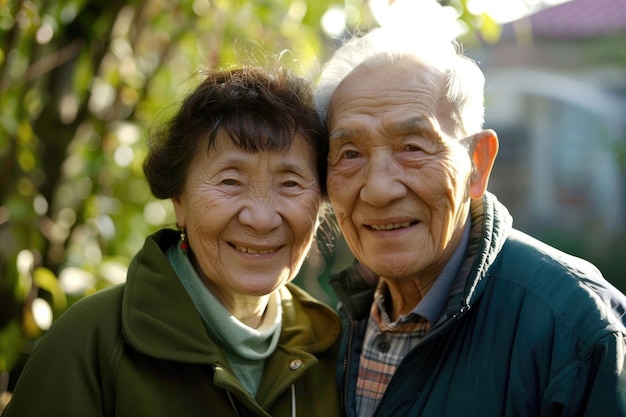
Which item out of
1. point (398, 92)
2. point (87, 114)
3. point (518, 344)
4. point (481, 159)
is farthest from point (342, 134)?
point (87, 114)

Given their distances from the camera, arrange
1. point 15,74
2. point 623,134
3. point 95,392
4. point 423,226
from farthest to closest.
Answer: point 623,134 < point 15,74 < point 423,226 < point 95,392

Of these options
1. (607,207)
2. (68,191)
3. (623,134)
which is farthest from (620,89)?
(68,191)

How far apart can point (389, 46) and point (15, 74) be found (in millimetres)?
1751

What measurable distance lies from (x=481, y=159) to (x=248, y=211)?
0.73m

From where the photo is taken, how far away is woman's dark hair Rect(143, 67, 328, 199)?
7.92 feet

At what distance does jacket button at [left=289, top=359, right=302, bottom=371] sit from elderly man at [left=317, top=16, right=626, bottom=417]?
6.4 inches

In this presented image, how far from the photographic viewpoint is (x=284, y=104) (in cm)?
250

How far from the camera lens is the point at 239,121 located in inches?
94.7

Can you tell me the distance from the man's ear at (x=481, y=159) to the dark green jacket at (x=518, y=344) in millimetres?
48

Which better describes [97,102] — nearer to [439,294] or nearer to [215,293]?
[215,293]

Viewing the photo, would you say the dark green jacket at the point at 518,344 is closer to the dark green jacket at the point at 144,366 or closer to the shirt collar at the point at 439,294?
the shirt collar at the point at 439,294

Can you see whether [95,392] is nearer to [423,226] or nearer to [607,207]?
[423,226]

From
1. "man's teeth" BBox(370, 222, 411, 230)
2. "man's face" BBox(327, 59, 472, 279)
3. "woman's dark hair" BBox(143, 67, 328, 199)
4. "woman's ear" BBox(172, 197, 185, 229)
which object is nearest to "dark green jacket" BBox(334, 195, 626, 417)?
"man's face" BBox(327, 59, 472, 279)

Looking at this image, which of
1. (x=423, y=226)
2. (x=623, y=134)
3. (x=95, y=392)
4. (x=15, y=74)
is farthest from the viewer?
(x=623, y=134)
